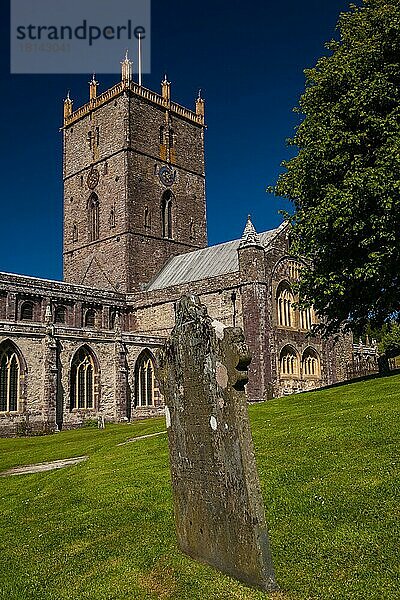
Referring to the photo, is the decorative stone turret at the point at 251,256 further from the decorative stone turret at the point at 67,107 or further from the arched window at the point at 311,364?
the decorative stone turret at the point at 67,107

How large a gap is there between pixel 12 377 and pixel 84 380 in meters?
5.14

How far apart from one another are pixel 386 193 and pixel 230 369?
15588mm

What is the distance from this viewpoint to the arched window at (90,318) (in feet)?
152

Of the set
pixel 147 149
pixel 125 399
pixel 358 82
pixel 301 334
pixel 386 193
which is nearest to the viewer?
pixel 386 193

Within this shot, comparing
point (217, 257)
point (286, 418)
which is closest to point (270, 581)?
point (286, 418)

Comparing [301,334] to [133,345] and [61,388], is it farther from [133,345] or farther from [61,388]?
[61,388]

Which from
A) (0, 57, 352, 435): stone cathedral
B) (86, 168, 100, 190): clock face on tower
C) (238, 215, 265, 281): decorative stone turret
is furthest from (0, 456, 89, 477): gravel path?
(86, 168, 100, 190): clock face on tower

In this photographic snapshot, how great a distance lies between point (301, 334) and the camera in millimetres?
43000

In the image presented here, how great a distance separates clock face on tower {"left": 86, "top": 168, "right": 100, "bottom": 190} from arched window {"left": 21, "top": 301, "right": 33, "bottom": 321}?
60.1 ft

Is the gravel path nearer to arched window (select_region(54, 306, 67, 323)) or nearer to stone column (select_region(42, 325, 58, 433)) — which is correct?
stone column (select_region(42, 325, 58, 433))

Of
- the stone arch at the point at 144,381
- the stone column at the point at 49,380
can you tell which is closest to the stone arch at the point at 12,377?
the stone column at the point at 49,380

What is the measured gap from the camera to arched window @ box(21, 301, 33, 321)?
4194 centimetres

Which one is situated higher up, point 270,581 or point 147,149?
point 147,149

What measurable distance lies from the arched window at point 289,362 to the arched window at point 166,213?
19590 millimetres
